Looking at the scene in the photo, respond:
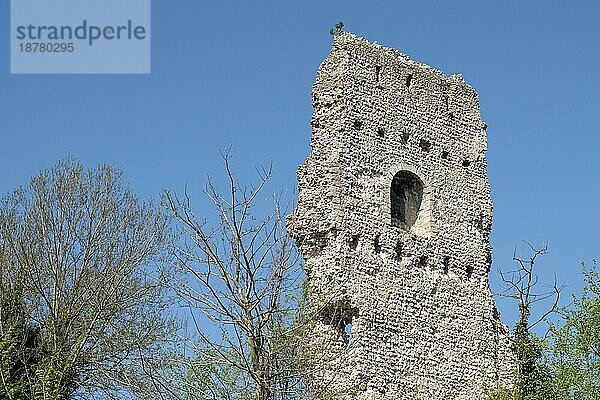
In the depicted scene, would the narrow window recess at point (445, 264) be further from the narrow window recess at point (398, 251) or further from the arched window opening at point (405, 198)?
the narrow window recess at point (398, 251)

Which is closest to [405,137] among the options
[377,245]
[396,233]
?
[396,233]

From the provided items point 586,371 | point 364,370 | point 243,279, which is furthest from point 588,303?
point 243,279

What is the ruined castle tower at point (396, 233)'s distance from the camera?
56.7 ft

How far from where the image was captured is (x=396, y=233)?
1836 centimetres

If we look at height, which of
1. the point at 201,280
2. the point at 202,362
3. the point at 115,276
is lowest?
the point at 202,362

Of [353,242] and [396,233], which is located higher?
[396,233]

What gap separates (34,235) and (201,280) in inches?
351

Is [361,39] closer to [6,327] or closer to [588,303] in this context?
[588,303]

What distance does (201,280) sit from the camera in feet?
48.1

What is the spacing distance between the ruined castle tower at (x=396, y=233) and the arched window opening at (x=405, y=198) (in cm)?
2

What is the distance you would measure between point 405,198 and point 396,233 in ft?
3.85

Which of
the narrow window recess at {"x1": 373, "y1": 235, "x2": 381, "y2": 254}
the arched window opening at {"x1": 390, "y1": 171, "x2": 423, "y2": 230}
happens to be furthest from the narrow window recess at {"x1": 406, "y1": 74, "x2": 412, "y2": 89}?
the narrow window recess at {"x1": 373, "y1": 235, "x2": 381, "y2": 254}

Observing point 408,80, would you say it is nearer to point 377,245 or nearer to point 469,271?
point 377,245

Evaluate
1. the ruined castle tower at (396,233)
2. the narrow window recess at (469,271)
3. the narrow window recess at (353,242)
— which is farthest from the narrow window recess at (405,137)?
the narrow window recess at (469,271)
